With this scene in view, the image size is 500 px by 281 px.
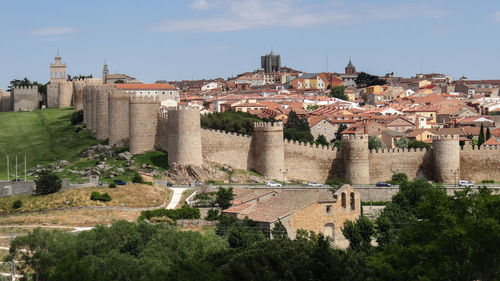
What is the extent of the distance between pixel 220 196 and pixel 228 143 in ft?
25.4

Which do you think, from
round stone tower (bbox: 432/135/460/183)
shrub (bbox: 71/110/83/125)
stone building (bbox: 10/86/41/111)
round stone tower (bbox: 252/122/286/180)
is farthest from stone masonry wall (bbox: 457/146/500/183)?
stone building (bbox: 10/86/41/111)

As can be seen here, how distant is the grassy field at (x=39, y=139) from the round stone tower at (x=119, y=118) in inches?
105

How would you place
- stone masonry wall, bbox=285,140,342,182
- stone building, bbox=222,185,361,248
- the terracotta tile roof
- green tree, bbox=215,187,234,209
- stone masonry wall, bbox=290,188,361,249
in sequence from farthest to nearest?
the terracotta tile roof → stone masonry wall, bbox=285,140,342,182 → green tree, bbox=215,187,234,209 → stone masonry wall, bbox=290,188,361,249 → stone building, bbox=222,185,361,248

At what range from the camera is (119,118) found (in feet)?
194

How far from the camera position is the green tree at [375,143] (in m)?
70.4

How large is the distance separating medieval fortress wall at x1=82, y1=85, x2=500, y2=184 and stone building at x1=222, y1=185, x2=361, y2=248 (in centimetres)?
918

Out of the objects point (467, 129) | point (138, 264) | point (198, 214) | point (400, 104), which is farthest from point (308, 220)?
point (400, 104)

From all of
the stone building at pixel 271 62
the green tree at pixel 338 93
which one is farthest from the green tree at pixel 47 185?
the stone building at pixel 271 62

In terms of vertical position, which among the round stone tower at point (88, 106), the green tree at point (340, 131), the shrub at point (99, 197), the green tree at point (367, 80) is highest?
the green tree at point (367, 80)

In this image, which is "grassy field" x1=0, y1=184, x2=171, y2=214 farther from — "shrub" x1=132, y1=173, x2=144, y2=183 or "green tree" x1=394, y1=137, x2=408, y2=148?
"green tree" x1=394, y1=137, x2=408, y2=148

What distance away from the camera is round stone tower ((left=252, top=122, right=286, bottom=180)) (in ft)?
183

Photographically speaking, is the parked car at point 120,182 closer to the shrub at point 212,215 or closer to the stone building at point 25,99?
the shrub at point 212,215

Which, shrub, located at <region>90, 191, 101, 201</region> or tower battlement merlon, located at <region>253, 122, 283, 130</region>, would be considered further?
tower battlement merlon, located at <region>253, 122, 283, 130</region>

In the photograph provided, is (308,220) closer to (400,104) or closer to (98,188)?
(98,188)
